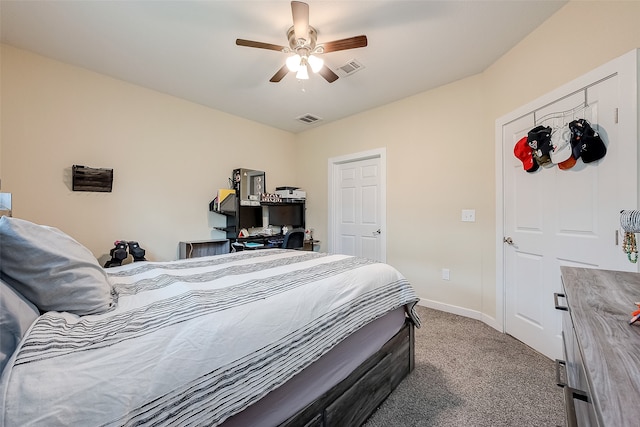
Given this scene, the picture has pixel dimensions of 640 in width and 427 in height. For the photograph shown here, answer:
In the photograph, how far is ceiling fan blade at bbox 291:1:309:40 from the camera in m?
1.62

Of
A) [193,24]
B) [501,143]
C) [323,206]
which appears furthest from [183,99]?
[501,143]

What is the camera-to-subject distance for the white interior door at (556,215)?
155 cm

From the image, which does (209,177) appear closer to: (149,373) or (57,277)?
(57,277)

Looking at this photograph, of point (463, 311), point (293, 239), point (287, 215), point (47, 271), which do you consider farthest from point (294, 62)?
point (463, 311)

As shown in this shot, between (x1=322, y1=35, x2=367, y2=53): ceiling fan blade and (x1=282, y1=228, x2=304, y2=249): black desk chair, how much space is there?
87.8 inches

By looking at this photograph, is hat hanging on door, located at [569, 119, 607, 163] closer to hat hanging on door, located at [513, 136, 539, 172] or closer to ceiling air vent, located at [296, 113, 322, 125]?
hat hanging on door, located at [513, 136, 539, 172]

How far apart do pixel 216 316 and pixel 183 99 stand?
3.34 metres

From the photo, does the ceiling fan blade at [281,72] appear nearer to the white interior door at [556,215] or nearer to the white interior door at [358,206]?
the white interior door at [358,206]

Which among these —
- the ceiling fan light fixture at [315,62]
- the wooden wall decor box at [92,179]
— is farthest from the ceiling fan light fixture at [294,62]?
the wooden wall decor box at [92,179]

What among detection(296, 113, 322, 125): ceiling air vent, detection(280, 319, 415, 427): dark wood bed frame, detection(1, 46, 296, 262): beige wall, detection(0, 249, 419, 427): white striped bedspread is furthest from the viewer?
detection(296, 113, 322, 125): ceiling air vent

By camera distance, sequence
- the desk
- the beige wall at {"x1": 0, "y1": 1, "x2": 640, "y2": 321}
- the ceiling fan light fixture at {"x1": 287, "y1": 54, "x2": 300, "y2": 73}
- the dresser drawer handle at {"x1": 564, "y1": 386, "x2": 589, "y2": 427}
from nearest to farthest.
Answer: the dresser drawer handle at {"x1": 564, "y1": 386, "x2": 589, "y2": 427}
the ceiling fan light fixture at {"x1": 287, "y1": 54, "x2": 300, "y2": 73}
the beige wall at {"x1": 0, "y1": 1, "x2": 640, "y2": 321}
the desk

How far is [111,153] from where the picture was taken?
8.93ft

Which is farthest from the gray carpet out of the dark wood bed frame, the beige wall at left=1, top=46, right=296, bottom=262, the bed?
the beige wall at left=1, top=46, right=296, bottom=262

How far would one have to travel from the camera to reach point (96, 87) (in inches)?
104
